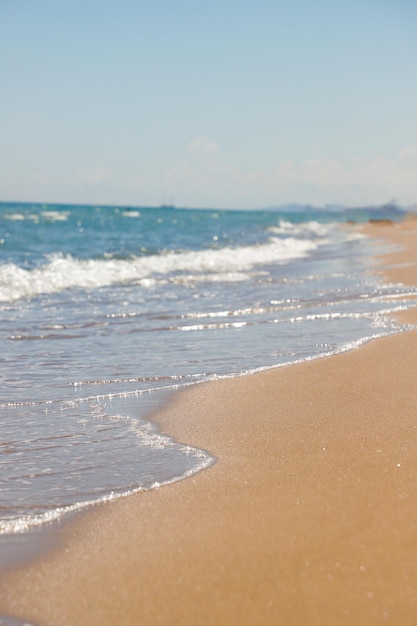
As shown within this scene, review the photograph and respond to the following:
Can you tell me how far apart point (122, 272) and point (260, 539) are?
1474cm

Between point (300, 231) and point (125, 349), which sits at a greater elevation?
point (300, 231)

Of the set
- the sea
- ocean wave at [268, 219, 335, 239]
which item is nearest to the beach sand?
the sea

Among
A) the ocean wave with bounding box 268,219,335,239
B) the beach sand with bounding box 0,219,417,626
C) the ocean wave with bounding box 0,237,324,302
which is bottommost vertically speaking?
the beach sand with bounding box 0,219,417,626

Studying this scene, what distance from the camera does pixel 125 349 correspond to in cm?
808

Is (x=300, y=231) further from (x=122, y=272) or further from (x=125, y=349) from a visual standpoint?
(x=125, y=349)

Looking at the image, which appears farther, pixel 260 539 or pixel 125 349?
pixel 125 349

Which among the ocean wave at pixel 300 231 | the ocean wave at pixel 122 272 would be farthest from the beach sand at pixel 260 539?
the ocean wave at pixel 300 231

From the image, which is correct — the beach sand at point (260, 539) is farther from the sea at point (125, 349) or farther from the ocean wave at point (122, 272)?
the ocean wave at point (122, 272)

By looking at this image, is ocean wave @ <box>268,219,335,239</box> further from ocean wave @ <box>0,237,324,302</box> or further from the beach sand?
the beach sand

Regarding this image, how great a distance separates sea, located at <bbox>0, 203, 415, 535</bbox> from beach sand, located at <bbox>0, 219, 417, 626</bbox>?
300 mm

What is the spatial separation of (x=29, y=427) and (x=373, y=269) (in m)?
13.7

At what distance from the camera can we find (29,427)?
203 inches

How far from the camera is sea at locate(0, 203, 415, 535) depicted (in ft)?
13.9

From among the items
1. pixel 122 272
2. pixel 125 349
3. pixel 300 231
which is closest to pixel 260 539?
pixel 125 349
